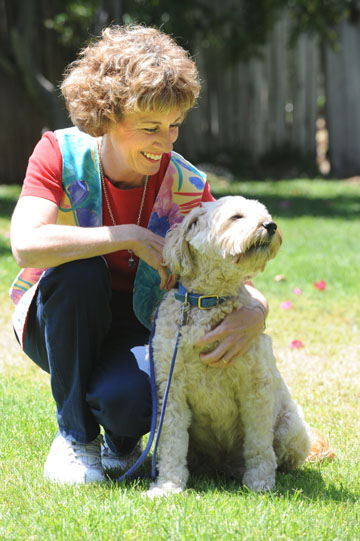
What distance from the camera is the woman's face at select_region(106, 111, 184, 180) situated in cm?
287

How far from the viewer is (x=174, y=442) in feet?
9.14

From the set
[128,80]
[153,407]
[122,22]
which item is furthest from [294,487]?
[122,22]

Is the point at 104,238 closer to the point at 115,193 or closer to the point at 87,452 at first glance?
the point at 115,193

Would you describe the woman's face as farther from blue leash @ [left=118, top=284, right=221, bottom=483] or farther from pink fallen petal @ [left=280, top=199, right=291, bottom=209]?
pink fallen petal @ [left=280, top=199, right=291, bottom=209]

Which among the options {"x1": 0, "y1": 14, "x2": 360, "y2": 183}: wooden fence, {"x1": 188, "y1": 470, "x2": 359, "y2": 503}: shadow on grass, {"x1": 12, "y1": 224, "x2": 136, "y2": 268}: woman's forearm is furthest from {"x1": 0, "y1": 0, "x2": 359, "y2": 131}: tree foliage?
{"x1": 188, "y1": 470, "x2": 359, "y2": 503}: shadow on grass

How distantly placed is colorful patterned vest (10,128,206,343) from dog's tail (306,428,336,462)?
35.0 inches

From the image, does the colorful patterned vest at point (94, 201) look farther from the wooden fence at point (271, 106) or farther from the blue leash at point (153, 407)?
the wooden fence at point (271, 106)

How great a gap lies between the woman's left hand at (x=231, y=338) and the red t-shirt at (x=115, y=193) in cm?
55

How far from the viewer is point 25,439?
3295 mm

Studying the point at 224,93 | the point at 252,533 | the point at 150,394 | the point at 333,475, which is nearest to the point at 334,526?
the point at 252,533

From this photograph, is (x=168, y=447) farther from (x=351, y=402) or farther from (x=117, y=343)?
(x=351, y=402)

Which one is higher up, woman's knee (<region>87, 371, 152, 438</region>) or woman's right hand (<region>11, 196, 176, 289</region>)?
woman's right hand (<region>11, 196, 176, 289</region>)

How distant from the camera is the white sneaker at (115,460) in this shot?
10.3 ft

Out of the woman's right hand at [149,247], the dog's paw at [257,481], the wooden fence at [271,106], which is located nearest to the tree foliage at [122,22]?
the wooden fence at [271,106]
